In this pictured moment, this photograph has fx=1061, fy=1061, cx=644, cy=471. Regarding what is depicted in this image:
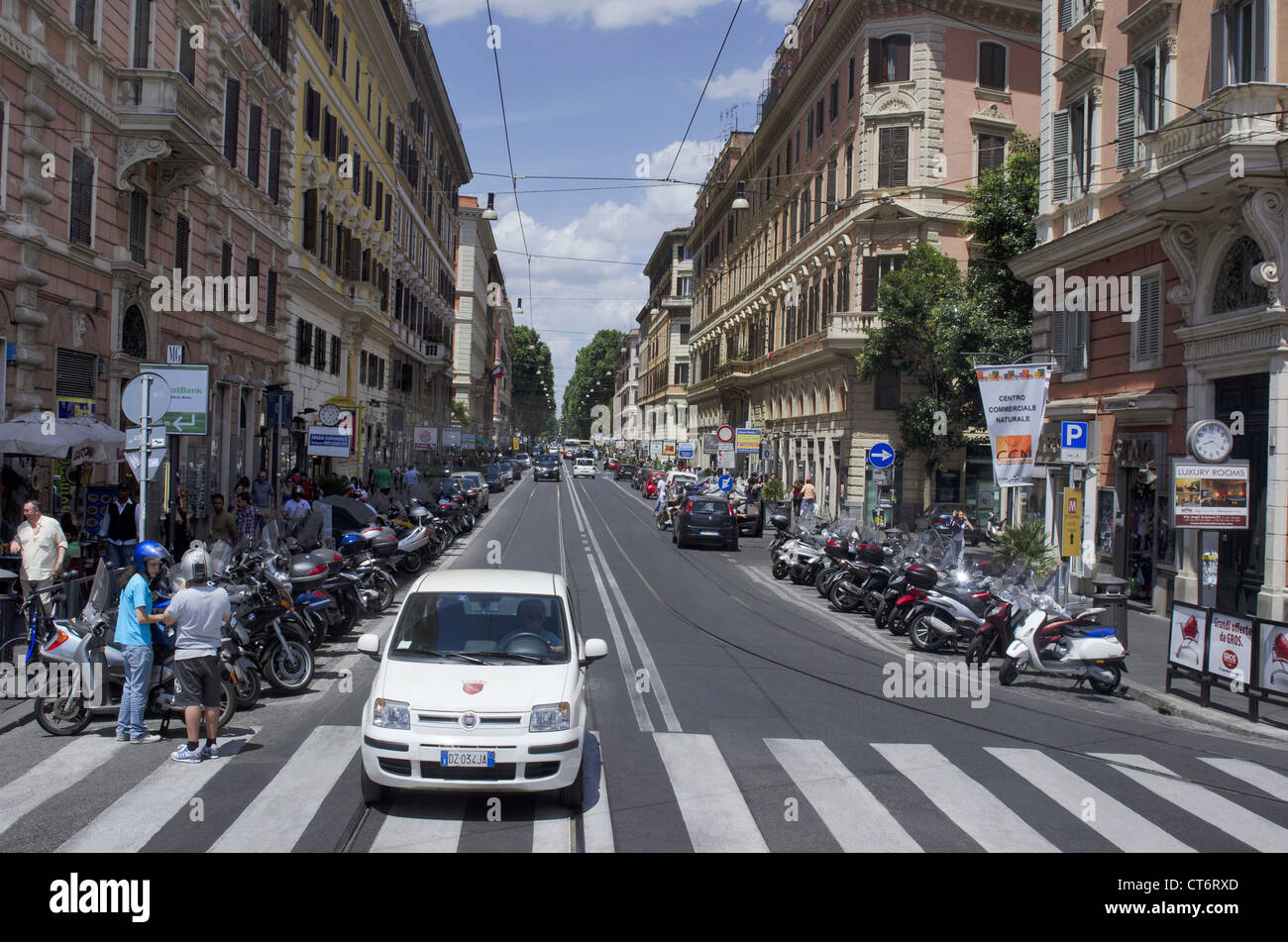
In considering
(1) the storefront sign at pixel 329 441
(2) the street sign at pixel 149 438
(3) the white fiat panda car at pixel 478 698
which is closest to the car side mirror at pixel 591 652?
(3) the white fiat panda car at pixel 478 698

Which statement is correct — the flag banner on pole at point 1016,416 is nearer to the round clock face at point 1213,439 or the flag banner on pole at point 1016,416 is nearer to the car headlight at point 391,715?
the round clock face at point 1213,439

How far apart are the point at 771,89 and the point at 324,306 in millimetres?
30217

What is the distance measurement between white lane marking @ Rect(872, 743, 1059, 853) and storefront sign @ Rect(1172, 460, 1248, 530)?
653 cm

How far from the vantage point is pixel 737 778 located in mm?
8141

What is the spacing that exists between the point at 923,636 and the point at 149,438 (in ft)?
35.5

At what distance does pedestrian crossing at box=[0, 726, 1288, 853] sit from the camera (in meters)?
6.65

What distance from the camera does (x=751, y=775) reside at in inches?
323

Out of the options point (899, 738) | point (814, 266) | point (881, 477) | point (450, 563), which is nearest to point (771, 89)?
point (814, 266)

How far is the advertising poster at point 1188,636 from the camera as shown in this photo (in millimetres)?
12125

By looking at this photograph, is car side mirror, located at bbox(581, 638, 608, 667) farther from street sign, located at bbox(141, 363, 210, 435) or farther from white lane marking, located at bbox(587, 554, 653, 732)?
street sign, located at bbox(141, 363, 210, 435)

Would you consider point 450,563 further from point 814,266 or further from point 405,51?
point 405,51

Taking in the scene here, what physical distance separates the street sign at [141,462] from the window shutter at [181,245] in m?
11.4

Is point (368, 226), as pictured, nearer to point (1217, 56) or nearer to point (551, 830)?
point (1217, 56)

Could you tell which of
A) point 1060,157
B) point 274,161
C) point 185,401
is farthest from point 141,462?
point 274,161
